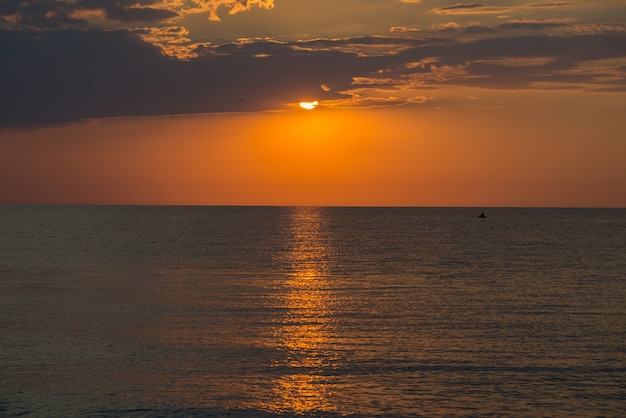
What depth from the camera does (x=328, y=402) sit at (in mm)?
28516

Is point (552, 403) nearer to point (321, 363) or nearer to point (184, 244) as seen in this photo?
point (321, 363)

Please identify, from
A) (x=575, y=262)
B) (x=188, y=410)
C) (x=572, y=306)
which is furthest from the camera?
(x=575, y=262)

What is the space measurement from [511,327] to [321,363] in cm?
1380

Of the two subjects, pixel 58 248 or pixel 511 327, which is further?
pixel 58 248

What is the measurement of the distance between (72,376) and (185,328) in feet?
36.5

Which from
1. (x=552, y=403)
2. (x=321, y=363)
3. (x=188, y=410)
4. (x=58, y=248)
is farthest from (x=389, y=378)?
(x=58, y=248)

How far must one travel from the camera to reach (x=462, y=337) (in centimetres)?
4025

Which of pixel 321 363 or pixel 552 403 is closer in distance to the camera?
pixel 552 403

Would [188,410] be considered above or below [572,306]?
below

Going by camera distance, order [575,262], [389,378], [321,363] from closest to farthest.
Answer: [389,378] < [321,363] < [575,262]

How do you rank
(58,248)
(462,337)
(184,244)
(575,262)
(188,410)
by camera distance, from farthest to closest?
(184,244)
(58,248)
(575,262)
(462,337)
(188,410)

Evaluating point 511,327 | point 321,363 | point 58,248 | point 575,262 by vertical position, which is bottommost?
point 321,363

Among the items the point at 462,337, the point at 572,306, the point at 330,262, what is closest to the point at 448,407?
the point at 462,337

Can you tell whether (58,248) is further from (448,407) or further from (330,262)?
(448,407)
